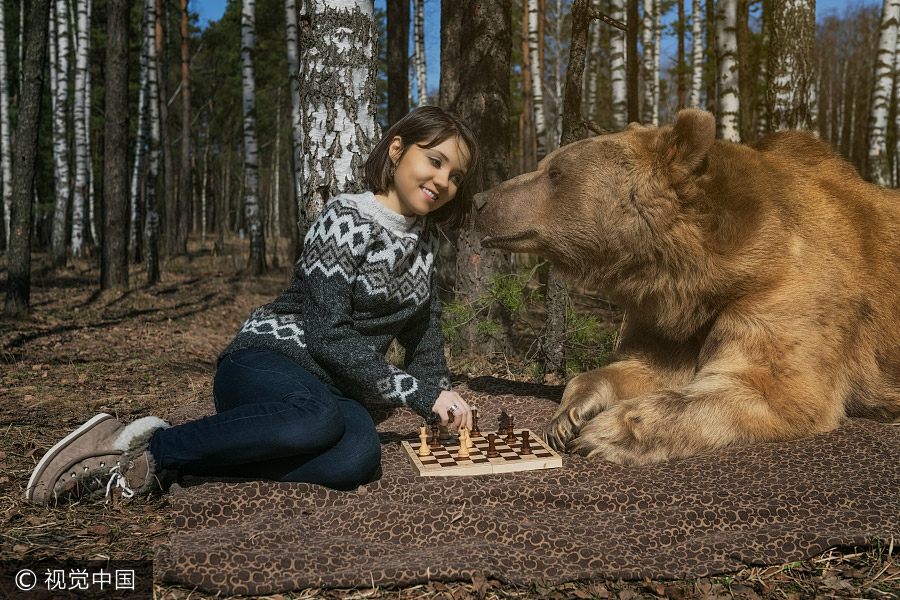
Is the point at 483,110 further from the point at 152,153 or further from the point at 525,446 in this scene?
the point at 152,153

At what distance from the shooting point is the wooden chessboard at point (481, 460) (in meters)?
2.95

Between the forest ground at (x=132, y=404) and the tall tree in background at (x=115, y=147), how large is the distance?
58 cm

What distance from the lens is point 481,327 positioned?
199 inches

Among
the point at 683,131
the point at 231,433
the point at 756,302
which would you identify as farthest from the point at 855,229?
the point at 231,433

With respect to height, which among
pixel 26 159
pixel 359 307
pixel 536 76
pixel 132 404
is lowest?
pixel 132 404

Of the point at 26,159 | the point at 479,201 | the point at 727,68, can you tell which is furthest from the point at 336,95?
the point at 727,68

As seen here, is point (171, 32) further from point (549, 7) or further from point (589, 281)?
point (589, 281)

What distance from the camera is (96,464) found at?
2.77 m

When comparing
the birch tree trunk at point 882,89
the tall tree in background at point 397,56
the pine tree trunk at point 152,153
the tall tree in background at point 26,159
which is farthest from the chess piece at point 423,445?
the birch tree trunk at point 882,89

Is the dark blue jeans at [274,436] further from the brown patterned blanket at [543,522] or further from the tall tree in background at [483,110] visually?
the tall tree in background at [483,110]

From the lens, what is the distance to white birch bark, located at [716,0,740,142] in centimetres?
1007

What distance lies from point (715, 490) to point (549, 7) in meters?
29.5

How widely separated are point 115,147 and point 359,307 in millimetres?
9552

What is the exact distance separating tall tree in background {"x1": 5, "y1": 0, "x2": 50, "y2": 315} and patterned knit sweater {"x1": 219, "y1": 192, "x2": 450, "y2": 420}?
6.25 m
